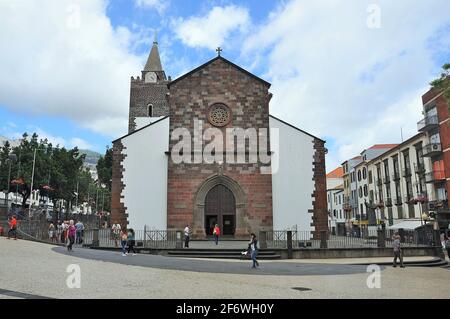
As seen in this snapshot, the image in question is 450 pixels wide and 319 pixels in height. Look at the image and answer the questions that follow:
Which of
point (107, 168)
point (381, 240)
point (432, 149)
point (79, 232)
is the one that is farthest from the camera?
point (107, 168)

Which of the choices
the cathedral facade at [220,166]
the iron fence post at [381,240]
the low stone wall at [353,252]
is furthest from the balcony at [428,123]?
the iron fence post at [381,240]

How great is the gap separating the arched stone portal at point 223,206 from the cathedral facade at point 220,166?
0.23 feet

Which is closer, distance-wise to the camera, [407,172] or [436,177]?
[436,177]

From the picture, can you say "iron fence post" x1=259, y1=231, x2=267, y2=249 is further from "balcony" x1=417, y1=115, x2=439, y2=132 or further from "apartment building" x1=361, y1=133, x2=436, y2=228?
"balcony" x1=417, y1=115, x2=439, y2=132

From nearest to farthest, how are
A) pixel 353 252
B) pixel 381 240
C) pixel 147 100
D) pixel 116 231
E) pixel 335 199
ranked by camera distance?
pixel 353 252, pixel 381 240, pixel 116 231, pixel 147 100, pixel 335 199

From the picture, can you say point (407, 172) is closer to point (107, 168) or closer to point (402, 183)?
point (402, 183)

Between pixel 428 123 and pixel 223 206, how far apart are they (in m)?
23.1

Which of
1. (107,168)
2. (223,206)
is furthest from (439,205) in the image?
(107,168)

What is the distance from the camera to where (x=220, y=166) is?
26.4 m

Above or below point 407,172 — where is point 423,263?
below

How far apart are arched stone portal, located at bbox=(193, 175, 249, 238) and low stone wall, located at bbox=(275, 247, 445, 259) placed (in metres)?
5.84

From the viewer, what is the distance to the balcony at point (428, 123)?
35250 millimetres

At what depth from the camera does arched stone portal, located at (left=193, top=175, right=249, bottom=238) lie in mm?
25641

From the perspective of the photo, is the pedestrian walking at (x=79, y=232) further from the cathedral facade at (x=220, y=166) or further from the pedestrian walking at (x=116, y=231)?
the cathedral facade at (x=220, y=166)
